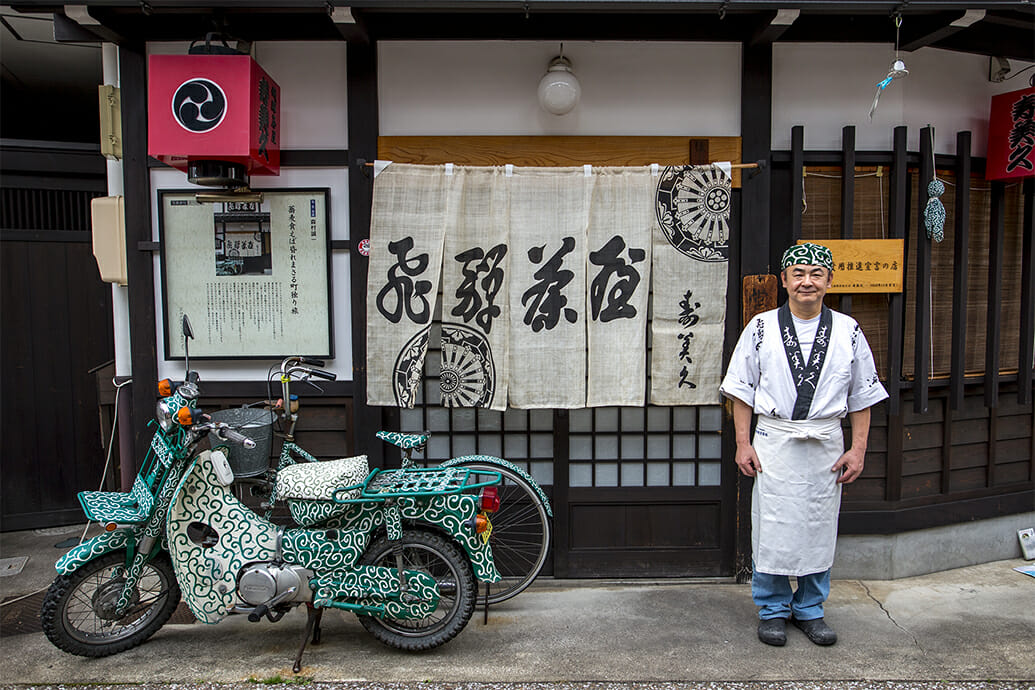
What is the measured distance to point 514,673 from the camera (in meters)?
4.20

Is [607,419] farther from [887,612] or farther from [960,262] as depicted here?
[960,262]

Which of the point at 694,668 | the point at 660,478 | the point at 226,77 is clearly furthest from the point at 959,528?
the point at 226,77

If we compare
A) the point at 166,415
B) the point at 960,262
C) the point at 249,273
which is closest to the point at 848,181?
the point at 960,262

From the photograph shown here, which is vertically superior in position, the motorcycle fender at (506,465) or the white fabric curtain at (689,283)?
the white fabric curtain at (689,283)

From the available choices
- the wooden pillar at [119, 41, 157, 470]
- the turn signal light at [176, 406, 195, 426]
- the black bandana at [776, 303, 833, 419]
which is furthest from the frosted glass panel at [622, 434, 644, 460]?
the wooden pillar at [119, 41, 157, 470]

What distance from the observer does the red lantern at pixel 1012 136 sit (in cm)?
542

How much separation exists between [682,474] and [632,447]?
0.50m

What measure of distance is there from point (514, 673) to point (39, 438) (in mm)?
5843

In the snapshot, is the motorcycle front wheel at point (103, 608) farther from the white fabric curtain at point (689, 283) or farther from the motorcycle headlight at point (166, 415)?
the white fabric curtain at point (689, 283)

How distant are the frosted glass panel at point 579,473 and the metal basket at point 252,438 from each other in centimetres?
247

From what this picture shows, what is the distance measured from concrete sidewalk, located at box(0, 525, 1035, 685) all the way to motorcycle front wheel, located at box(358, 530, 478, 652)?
0.15 meters

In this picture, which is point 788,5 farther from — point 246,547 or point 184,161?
point 246,547

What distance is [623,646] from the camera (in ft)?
14.8

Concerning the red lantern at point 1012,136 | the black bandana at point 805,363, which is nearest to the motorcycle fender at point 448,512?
the black bandana at point 805,363
